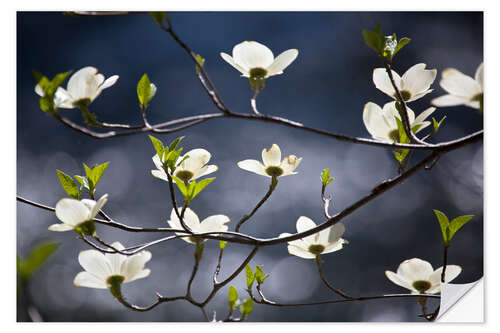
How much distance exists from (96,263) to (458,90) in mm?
668

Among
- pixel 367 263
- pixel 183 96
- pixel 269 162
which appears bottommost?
pixel 367 263

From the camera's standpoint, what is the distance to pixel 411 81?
90 centimetres

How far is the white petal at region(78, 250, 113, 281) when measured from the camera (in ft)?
2.97

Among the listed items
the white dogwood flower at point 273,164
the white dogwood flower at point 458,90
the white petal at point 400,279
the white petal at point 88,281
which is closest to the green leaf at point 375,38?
the white dogwood flower at point 458,90

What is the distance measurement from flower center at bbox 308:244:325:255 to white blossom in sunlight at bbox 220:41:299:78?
338 millimetres

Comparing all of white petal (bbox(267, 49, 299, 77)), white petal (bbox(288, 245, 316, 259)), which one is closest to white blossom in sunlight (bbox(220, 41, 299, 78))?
white petal (bbox(267, 49, 299, 77))

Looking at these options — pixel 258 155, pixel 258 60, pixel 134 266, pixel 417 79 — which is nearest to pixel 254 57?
pixel 258 60

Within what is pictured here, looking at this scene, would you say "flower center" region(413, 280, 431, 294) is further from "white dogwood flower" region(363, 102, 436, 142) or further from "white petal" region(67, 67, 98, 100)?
"white petal" region(67, 67, 98, 100)

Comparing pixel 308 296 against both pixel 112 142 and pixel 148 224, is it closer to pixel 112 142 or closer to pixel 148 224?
pixel 148 224

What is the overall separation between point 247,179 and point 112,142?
1.27 ft

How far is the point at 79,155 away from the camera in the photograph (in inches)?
53.9
